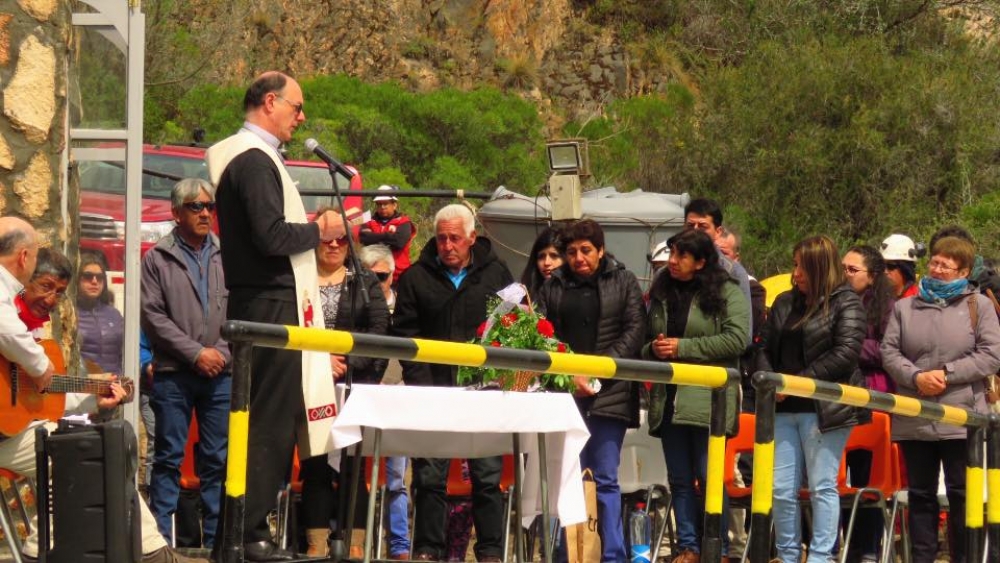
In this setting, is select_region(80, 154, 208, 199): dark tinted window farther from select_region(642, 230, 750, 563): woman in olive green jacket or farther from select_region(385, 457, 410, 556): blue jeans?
select_region(642, 230, 750, 563): woman in olive green jacket

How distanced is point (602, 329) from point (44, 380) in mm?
2999

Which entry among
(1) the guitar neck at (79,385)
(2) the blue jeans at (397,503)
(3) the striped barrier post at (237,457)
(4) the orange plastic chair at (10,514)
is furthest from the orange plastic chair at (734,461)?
(3) the striped barrier post at (237,457)

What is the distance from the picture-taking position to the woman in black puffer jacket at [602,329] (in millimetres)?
8055

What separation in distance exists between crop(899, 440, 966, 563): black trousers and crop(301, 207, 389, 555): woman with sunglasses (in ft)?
8.91

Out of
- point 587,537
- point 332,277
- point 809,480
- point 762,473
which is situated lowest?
point 587,537

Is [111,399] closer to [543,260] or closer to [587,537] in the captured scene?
[587,537]

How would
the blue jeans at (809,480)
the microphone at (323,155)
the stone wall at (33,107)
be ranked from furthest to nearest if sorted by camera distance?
the blue jeans at (809,480) → the microphone at (323,155) → the stone wall at (33,107)

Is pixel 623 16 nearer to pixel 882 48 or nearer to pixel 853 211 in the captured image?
pixel 882 48

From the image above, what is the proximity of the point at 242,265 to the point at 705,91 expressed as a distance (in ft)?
64.8

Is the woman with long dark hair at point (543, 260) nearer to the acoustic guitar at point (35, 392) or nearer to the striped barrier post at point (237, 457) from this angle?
the acoustic guitar at point (35, 392)

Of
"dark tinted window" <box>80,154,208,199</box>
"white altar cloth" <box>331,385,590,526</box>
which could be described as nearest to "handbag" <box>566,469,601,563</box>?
"white altar cloth" <box>331,385,590,526</box>

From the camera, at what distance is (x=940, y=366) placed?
8188 mm

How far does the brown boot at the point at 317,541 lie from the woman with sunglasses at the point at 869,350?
2.96 m

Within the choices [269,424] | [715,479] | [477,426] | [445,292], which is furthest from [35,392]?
[715,479]
